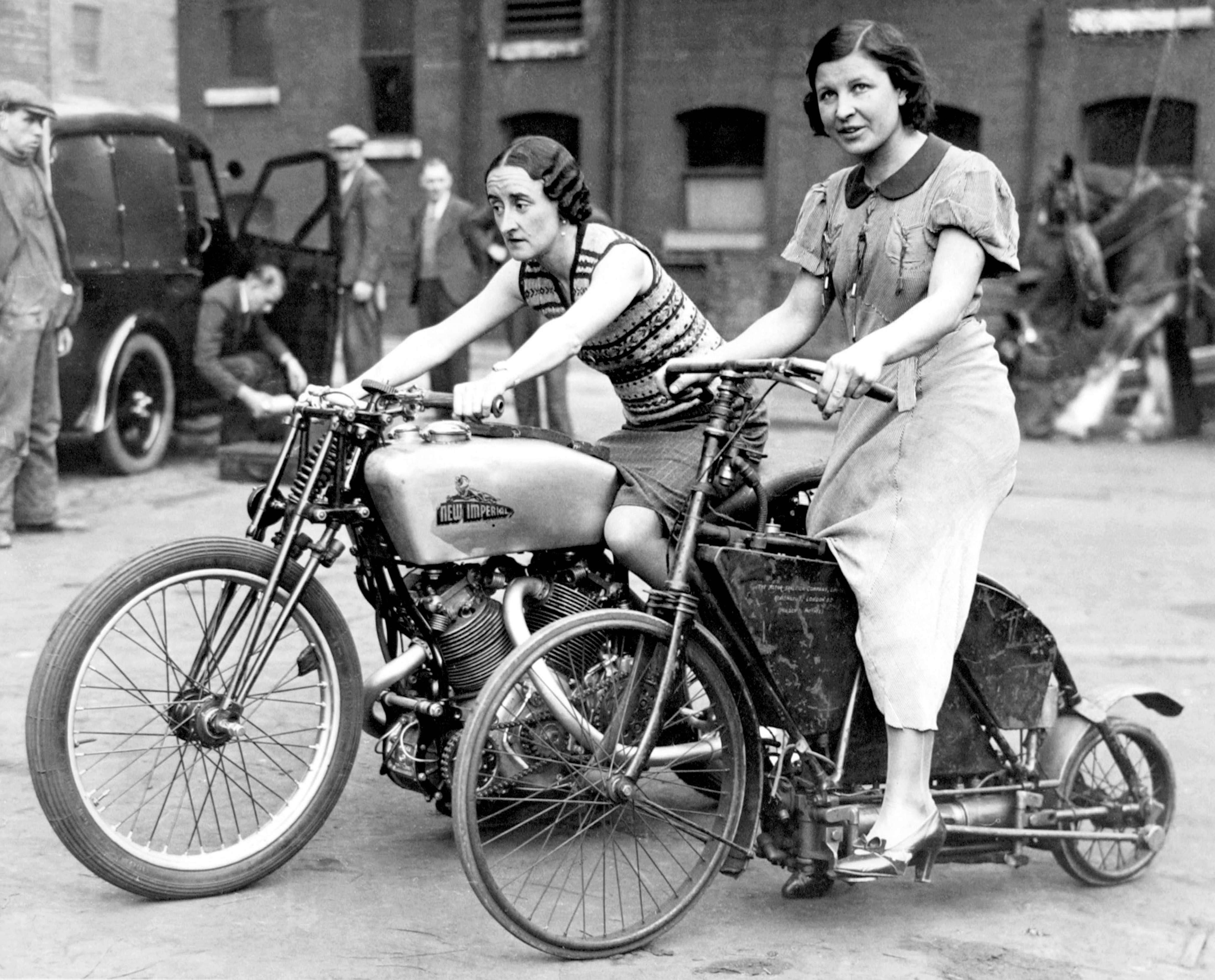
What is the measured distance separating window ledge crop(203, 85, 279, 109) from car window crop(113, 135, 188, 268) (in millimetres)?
10029

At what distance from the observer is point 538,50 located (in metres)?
20.3

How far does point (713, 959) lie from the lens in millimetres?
3824

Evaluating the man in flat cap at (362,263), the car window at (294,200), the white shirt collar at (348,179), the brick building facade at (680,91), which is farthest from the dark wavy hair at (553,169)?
the brick building facade at (680,91)

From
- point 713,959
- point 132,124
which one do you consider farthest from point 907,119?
point 132,124

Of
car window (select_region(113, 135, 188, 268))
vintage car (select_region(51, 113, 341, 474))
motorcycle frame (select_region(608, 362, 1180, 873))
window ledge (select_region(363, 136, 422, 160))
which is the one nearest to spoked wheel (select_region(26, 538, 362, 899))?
motorcycle frame (select_region(608, 362, 1180, 873))

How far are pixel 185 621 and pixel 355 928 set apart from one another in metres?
1.13

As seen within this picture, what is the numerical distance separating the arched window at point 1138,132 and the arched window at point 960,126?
3.75ft

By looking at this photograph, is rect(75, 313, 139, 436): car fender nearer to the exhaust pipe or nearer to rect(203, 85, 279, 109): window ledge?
the exhaust pipe

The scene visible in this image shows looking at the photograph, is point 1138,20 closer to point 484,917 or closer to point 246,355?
point 246,355

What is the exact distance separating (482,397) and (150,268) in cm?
748

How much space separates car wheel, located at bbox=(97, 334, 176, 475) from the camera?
10.6 metres

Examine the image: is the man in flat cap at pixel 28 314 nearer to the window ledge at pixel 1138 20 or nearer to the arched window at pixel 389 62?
the window ledge at pixel 1138 20

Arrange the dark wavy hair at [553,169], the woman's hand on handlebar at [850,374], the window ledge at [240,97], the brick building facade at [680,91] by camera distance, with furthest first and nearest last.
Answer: the window ledge at [240,97] → the brick building facade at [680,91] → the dark wavy hair at [553,169] → the woman's hand on handlebar at [850,374]

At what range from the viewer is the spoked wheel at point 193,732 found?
375 centimetres
